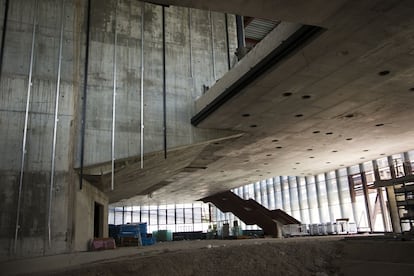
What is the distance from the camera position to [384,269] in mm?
9125

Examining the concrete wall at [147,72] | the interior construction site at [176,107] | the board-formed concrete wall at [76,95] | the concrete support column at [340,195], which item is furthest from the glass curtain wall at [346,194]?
the board-formed concrete wall at [76,95]

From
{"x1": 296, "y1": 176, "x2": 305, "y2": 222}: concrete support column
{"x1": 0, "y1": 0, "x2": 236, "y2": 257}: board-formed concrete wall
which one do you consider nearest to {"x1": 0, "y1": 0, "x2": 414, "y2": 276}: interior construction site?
{"x1": 0, "y1": 0, "x2": 236, "y2": 257}: board-formed concrete wall

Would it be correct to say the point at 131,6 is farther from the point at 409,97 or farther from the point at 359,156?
the point at 359,156

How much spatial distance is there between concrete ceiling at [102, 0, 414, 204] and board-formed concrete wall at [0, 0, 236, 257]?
244 cm

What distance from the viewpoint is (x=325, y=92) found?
1546 centimetres

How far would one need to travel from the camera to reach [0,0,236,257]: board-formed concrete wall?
13.9 m

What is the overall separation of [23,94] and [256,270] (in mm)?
11202

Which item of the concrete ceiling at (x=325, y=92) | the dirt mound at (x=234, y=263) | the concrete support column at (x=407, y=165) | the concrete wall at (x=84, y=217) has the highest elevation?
the concrete ceiling at (x=325, y=92)

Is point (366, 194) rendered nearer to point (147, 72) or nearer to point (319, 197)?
point (319, 197)

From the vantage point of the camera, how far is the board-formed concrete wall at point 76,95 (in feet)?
45.6

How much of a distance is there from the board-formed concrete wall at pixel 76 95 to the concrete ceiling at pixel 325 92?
95.9 inches

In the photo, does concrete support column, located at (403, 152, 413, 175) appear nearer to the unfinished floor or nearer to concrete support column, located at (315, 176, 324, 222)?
concrete support column, located at (315, 176, 324, 222)

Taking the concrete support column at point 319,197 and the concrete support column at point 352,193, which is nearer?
the concrete support column at point 352,193

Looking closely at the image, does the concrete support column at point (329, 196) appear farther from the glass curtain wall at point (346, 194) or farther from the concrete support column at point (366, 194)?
the concrete support column at point (366, 194)
